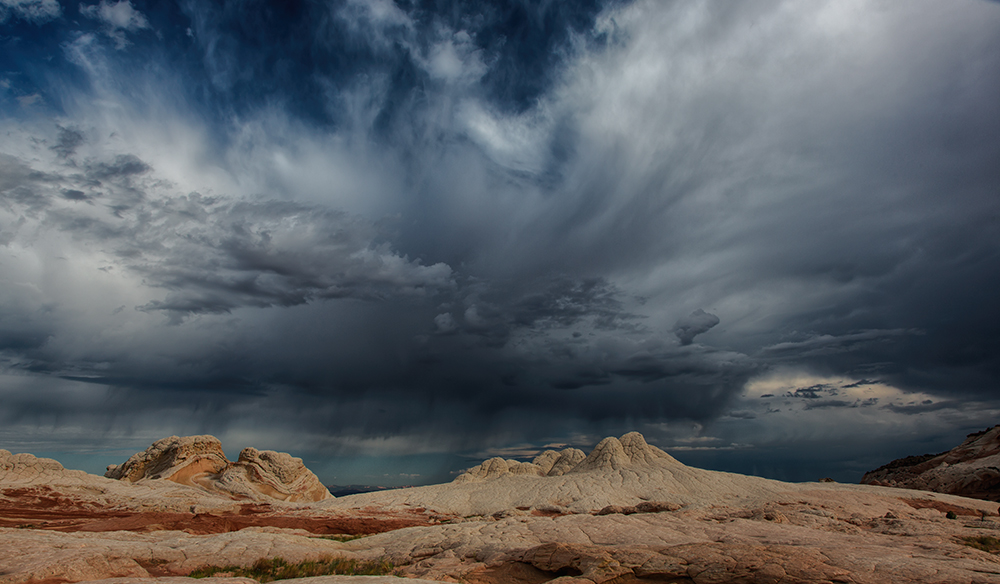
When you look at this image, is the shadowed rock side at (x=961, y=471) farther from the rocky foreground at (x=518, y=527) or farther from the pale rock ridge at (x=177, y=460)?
the pale rock ridge at (x=177, y=460)

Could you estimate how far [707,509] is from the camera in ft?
108

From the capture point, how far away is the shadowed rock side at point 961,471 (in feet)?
202

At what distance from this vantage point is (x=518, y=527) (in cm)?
2512

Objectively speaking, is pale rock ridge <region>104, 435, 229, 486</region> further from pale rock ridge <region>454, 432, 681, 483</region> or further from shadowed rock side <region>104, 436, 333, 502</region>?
pale rock ridge <region>454, 432, 681, 483</region>

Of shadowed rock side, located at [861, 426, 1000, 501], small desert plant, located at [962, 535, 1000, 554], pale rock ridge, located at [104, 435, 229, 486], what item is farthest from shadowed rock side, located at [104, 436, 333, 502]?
shadowed rock side, located at [861, 426, 1000, 501]

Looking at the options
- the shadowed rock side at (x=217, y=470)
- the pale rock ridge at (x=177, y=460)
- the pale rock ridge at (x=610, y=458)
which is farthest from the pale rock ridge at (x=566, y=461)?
the pale rock ridge at (x=177, y=460)

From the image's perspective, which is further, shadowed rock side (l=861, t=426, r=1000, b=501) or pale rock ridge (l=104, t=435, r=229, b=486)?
shadowed rock side (l=861, t=426, r=1000, b=501)

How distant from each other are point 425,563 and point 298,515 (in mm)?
29227

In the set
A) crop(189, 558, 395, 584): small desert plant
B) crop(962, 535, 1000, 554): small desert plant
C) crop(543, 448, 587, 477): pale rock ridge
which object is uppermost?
crop(543, 448, 587, 477): pale rock ridge

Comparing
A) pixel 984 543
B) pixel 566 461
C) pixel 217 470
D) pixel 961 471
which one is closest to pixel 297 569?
pixel 984 543

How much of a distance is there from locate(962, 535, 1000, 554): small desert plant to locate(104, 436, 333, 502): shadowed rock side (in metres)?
60.8

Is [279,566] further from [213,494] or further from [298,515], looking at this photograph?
[213,494]

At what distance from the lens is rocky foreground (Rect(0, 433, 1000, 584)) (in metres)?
14.2

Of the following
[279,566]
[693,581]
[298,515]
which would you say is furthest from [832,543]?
[298,515]
